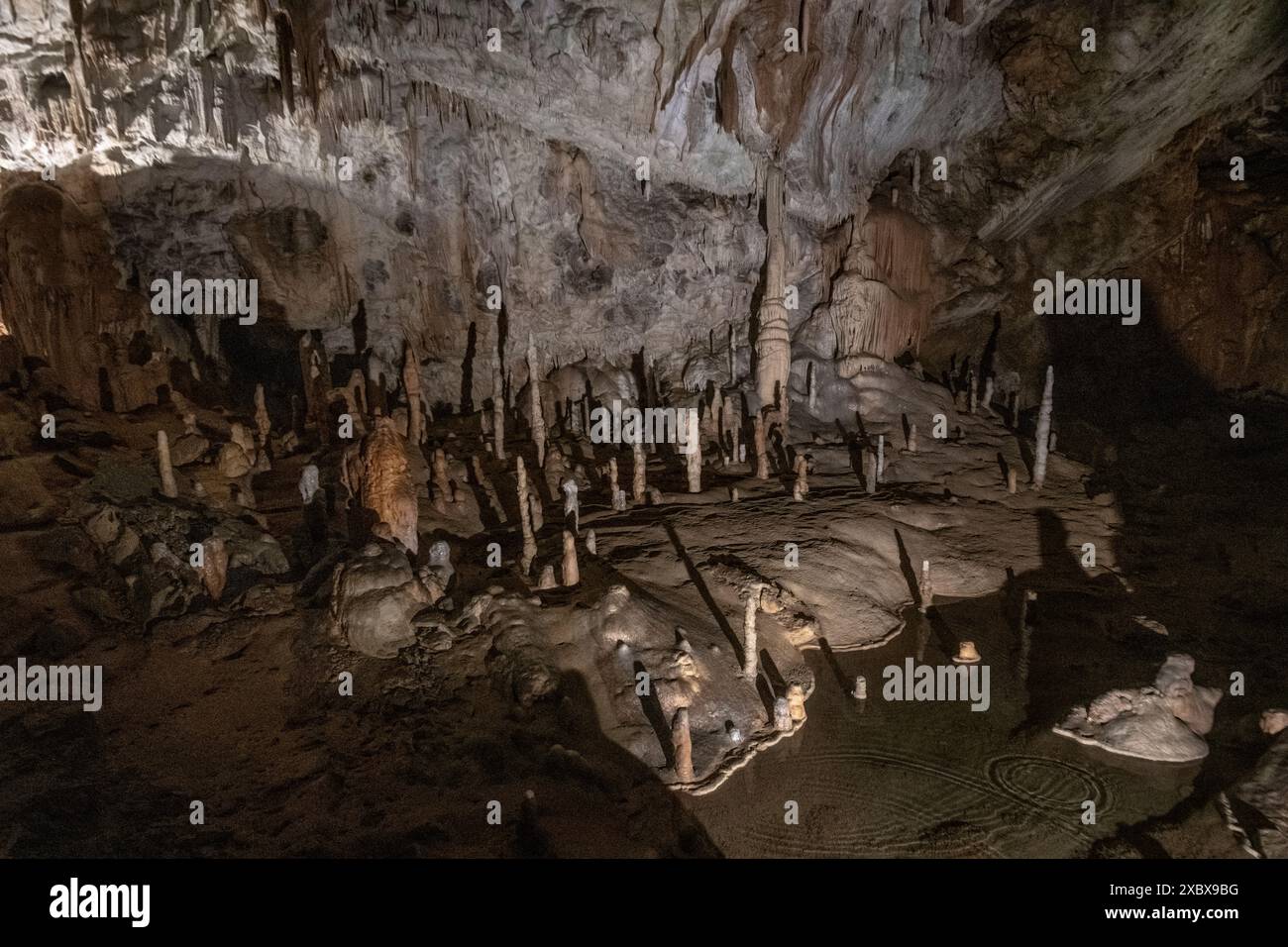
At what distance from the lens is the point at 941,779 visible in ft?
24.5

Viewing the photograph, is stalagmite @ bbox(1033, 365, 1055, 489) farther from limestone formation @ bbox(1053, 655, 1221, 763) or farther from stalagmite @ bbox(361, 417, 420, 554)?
stalagmite @ bbox(361, 417, 420, 554)

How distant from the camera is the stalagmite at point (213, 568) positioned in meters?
9.88

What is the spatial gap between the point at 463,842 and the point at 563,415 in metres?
13.6

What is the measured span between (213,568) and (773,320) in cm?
1365

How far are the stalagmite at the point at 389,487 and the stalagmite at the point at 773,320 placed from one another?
33.1 feet

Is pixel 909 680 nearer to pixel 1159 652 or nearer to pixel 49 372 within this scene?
pixel 1159 652

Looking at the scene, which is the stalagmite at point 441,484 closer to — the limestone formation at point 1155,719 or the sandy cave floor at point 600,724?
the sandy cave floor at point 600,724

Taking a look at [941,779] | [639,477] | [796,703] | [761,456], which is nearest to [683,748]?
[796,703]

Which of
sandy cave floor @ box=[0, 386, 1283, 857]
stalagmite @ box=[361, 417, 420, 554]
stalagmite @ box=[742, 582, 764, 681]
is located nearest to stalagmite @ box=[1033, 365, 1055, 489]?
sandy cave floor @ box=[0, 386, 1283, 857]

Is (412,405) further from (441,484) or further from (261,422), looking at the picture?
(441,484)

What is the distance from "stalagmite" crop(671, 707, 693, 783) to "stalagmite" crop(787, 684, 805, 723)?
158 centimetres

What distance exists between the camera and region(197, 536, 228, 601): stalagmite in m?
9.88

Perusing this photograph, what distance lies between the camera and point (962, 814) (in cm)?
693
